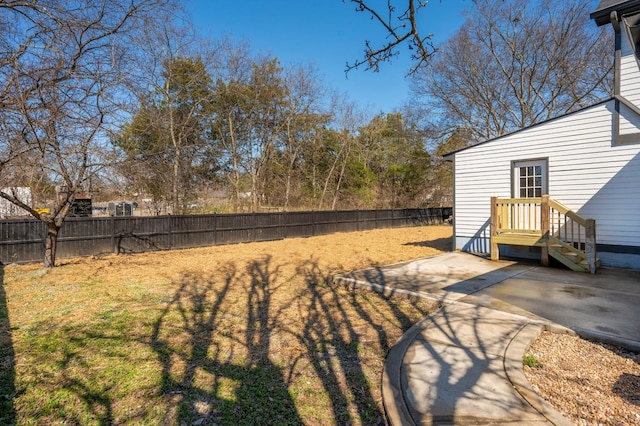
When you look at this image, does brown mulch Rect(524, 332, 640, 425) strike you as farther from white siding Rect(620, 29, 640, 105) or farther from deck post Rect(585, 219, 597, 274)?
white siding Rect(620, 29, 640, 105)

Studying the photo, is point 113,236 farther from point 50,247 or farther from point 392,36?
point 392,36

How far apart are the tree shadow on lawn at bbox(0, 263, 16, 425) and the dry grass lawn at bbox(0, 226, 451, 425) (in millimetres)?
11

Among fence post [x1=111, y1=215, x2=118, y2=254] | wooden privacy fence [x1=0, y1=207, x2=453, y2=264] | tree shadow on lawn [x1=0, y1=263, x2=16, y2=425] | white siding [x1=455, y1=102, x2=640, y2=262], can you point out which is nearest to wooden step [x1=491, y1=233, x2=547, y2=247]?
white siding [x1=455, y1=102, x2=640, y2=262]

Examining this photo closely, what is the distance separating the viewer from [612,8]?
21.8ft

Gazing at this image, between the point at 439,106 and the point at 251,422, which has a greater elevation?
the point at 439,106

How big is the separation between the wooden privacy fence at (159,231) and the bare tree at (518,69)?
11.3 meters

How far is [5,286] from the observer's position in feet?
19.0

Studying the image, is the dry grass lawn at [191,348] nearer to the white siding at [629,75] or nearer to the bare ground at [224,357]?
the bare ground at [224,357]

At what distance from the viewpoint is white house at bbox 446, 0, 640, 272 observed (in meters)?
6.54

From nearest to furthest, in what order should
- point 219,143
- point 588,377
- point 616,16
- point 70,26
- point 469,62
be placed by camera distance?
point 588,377, point 70,26, point 616,16, point 219,143, point 469,62

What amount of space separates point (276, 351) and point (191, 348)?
865 millimetres

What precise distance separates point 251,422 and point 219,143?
18.3 m

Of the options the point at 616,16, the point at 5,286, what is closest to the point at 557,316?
the point at 616,16

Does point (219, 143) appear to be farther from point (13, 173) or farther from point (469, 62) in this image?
point (469, 62)
